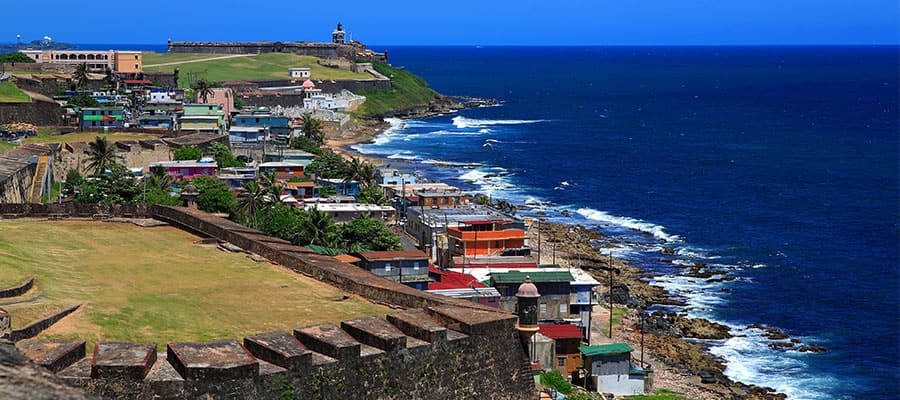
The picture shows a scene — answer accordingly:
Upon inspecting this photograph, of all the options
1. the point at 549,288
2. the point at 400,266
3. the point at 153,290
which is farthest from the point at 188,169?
the point at 153,290

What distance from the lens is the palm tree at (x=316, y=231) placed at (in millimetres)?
53844

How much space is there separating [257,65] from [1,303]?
158 m

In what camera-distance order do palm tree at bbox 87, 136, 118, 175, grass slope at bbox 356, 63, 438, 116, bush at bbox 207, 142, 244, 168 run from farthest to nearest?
grass slope at bbox 356, 63, 438, 116 → bush at bbox 207, 142, 244, 168 → palm tree at bbox 87, 136, 118, 175

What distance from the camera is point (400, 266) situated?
4728 centimetres

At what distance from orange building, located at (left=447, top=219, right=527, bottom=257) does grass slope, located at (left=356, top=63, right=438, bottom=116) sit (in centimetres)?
9602

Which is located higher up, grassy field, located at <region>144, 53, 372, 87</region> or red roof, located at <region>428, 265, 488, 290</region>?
grassy field, located at <region>144, 53, 372, 87</region>

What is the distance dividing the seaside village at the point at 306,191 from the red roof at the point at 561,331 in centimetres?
8

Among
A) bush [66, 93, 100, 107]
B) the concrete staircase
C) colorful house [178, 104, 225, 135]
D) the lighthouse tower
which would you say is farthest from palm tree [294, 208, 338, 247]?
bush [66, 93, 100, 107]

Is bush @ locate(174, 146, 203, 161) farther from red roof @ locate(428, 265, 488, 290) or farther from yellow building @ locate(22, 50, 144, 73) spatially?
yellow building @ locate(22, 50, 144, 73)

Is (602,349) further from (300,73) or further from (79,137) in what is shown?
(300,73)

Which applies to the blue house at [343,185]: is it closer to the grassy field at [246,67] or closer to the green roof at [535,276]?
the green roof at [535,276]

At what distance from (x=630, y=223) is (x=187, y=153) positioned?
31.7m

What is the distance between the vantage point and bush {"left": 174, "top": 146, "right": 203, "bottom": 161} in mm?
75625

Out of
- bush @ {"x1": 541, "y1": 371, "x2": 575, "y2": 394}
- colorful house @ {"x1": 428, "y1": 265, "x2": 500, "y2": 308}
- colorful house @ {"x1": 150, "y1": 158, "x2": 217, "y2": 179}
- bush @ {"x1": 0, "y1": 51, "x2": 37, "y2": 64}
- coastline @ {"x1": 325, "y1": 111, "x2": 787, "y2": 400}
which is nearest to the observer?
bush @ {"x1": 541, "y1": 371, "x2": 575, "y2": 394}
